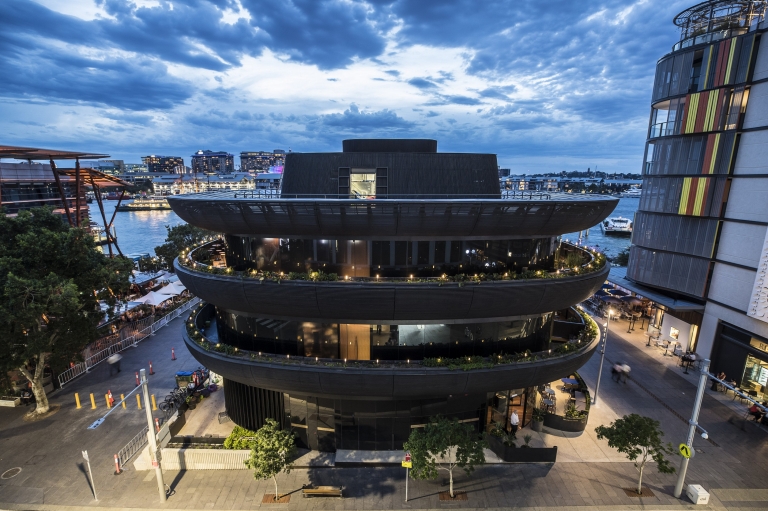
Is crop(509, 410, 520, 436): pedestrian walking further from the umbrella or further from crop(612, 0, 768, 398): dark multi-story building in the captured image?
the umbrella

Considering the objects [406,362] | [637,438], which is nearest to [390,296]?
[406,362]

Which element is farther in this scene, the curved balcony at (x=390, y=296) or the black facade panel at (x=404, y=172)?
the black facade panel at (x=404, y=172)

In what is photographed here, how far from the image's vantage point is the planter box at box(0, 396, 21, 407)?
2600cm

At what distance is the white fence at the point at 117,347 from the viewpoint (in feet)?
97.2

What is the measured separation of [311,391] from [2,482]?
646 inches

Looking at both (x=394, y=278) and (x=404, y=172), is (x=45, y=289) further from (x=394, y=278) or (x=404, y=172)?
(x=404, y=172)

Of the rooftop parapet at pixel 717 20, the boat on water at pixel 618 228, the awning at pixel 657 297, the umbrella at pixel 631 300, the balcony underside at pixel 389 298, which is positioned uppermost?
the rooftop parapet at pixel 717 20

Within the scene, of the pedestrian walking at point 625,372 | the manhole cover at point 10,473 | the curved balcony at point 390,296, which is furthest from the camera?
the pedestrian walking at point 625,372

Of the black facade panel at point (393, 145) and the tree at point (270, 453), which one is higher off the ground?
the black facade panel at point (393, 145)

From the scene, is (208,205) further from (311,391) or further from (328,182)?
(311,391)

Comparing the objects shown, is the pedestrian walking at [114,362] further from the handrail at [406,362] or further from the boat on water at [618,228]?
the boat on water at [618,228]

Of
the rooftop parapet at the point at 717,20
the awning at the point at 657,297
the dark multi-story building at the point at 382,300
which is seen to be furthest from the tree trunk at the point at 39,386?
the rooftop parapet at the point at 717,20

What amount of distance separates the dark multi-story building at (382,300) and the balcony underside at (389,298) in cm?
8

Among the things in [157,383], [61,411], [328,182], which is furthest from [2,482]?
[328,182]
